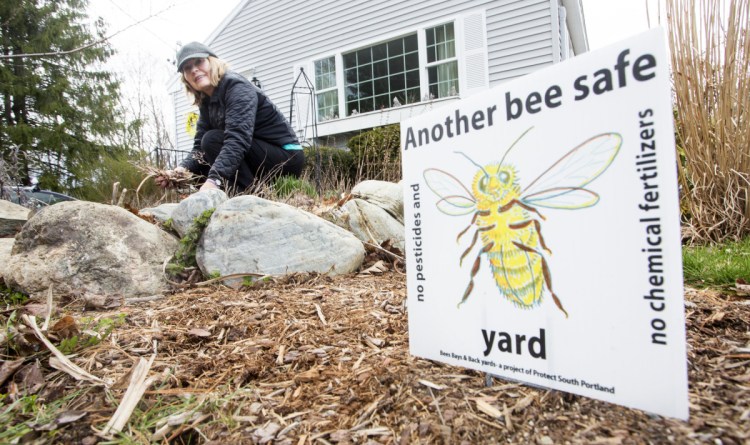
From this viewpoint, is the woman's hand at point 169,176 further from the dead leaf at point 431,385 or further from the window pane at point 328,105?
the window pane at point 328,105

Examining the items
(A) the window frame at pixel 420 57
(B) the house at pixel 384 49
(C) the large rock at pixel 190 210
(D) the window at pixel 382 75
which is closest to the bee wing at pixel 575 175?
(C) the large rock at pixel 190 210

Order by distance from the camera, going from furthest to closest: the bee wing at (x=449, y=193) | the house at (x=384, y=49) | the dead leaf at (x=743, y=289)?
the house at (x=384, y=49), the dead leaf at (x=743, y=289), the bee wing at (x=449, y=193)

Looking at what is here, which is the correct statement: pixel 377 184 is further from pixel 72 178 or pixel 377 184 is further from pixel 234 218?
pixel 72 178

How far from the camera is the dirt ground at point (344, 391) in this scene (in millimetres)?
857

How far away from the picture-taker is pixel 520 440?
32.7 inches

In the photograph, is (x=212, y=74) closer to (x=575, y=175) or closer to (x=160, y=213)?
(x=160, y=213)

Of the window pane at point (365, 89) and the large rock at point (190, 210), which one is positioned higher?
the window pane at point (365, 89)

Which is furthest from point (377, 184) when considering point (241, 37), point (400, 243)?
point (241, 37)

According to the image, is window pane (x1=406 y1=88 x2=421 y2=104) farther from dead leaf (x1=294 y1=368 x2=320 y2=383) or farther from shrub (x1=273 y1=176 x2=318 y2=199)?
dead leaf (x1=294 y1=368 x2=320 y2=383)

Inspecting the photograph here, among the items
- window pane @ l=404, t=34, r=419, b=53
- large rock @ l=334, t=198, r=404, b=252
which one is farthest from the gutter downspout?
large rock @ l=334, t=198, r=404, b=252

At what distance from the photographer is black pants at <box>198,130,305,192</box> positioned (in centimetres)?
355

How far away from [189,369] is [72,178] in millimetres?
12557

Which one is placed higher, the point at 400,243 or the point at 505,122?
the point at 505,122

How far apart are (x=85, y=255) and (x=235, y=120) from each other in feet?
4.87
